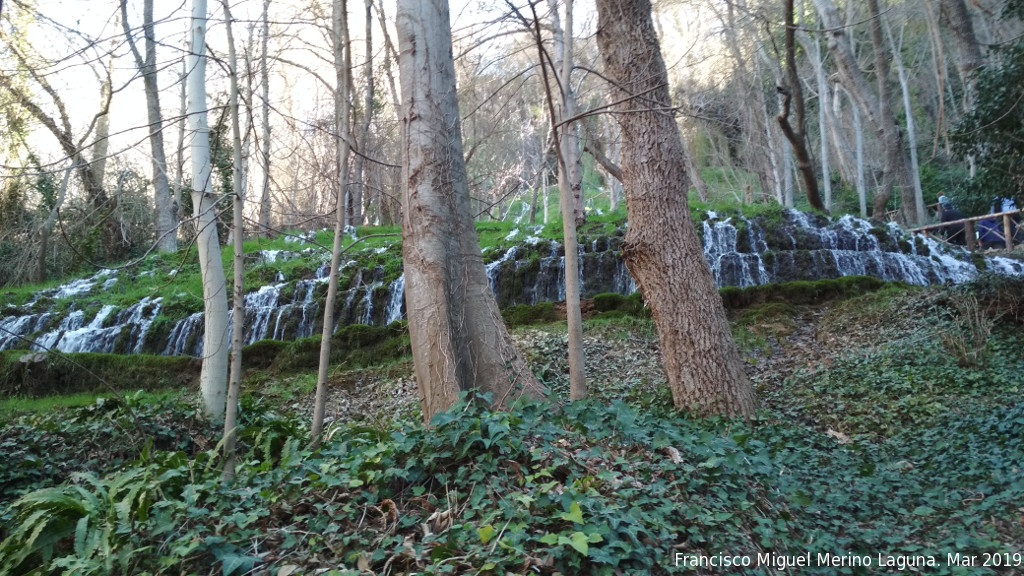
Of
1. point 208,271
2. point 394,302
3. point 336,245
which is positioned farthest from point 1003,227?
point 208,271

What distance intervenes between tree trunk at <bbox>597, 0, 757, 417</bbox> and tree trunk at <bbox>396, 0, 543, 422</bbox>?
2.21 m

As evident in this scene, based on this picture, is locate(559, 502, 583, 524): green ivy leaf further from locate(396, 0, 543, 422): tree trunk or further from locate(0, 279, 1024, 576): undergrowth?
locate(396, 0, 543, 422): tree trunk

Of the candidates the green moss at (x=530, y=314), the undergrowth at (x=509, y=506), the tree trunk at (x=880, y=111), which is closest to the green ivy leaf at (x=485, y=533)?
the undergrowth at (x=509, y=506)

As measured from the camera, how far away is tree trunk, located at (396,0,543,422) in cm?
517

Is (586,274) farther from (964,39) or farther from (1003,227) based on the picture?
(1003,227)

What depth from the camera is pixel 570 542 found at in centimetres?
293

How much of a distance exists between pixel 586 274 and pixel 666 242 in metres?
6.84

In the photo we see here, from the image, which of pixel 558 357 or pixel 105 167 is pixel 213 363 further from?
pixel 105 167

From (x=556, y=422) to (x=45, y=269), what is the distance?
23.3 m

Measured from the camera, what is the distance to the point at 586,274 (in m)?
14.0

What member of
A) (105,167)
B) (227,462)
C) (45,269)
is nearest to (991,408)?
(227,462)

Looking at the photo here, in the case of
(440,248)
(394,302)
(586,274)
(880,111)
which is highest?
(880,111)

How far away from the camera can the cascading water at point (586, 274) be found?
13.7 meters

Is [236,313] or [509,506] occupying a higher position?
[236,313]
